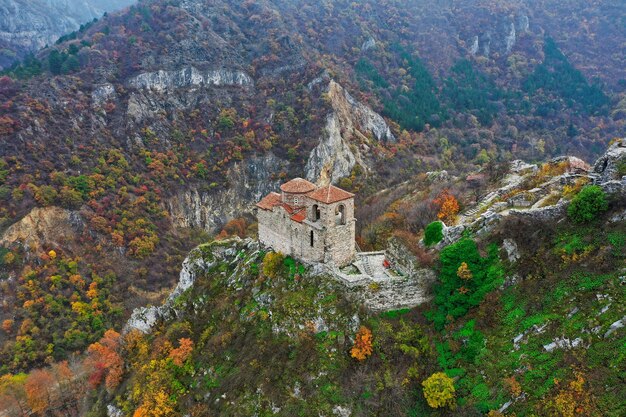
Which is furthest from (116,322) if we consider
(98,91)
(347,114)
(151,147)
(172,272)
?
(347,114)

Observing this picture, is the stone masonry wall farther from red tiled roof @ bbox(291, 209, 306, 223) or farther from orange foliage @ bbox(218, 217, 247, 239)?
orange foliage @ bbox(218, 217, 247, 239)

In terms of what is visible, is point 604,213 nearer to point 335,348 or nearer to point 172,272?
point 335,348

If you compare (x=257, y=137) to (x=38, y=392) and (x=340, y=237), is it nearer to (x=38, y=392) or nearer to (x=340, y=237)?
(x=38, y=392)

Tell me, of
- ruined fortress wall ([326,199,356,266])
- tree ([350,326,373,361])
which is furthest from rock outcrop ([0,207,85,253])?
tree ([350,326,373,361])

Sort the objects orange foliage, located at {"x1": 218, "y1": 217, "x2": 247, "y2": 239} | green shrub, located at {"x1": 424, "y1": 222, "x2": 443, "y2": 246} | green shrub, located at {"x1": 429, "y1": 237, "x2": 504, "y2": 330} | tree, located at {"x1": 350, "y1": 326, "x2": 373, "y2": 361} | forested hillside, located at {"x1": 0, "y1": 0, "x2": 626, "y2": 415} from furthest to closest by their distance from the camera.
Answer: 1. orange foliage, located at {"x1": 218, "y1": 217, "x2": 247, "y2": 239}
2. forested hillside, located at {"x1": 0, "y1": 0, "x2": 626, "y2": 415}
3. green shrub, located at {"x1": 424, "y1": 222, "x2": 443, "y2": 246}
4. tree, located at {"x1": 350, "y1": 326, "x2": 373, "y2": 361}
5. green shrub, located at {"x1": 429, "y1": 237, "x2": 504, "y2": 330}

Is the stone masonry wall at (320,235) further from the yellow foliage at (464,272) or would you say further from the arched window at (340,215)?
the yellow foliage at (464,272)

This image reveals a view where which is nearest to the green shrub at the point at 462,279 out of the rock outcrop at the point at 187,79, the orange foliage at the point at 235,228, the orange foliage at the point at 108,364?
the orange foliage at the point at 108,364
